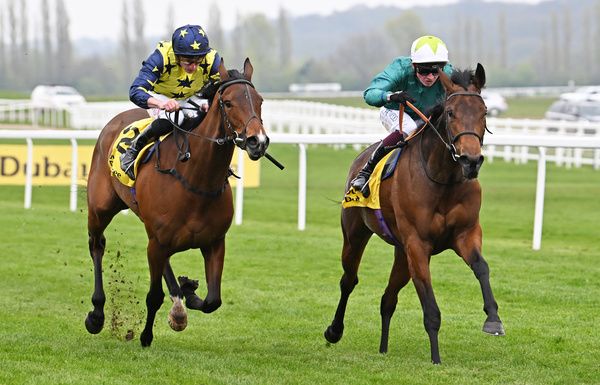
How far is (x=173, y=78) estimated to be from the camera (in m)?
7.42

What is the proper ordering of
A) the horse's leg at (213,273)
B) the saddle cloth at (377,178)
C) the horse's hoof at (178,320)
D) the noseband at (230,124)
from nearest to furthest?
1. the noseband at (230,124)
2. the horse's leg at (213,273)
3. the saddle cloth at (377,178)
4. the horse's hoof at (178,320)

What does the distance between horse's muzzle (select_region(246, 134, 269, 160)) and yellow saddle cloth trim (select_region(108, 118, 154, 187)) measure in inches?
59.6

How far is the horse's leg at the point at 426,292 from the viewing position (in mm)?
6359

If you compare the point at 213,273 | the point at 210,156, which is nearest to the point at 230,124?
the point at 210,156

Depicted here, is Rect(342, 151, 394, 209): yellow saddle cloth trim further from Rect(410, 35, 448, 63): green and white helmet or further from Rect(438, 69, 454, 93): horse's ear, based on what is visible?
Rect(438, 69, 454, 93): horse's ear

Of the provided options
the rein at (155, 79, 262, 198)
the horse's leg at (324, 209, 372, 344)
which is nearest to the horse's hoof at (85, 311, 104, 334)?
the rein at (155, 79, 262, 198)

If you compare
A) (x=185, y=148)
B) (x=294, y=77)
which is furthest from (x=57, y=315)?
(x=294, y=77)

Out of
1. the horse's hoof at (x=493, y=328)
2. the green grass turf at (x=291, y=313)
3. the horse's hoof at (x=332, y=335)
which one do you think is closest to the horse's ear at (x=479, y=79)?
the horse's hoof at (x=493, y=328)

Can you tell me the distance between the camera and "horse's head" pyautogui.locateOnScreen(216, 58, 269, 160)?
6.07 metres

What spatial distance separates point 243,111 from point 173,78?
1.28 metres

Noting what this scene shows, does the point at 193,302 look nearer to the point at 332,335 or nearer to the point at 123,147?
the point at 332,335

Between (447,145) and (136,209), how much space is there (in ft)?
7.44

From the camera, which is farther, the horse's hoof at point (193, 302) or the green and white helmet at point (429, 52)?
the horse's hoof at point (193, 302)

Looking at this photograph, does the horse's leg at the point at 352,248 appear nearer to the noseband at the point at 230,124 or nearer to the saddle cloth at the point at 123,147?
the noseband at the point at 230,124
